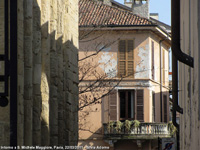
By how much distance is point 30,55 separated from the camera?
1124cm

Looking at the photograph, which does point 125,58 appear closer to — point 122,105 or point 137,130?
point 122,105

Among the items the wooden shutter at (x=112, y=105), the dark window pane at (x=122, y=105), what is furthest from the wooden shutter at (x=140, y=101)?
the wooden shutter at (x=112, y=105)

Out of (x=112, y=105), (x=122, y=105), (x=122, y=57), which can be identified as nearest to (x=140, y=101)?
(x=122, y=105)

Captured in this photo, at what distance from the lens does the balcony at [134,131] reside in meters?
32.9

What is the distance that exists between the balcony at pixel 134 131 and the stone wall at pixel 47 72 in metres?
16.9

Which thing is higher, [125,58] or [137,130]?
[125,58]

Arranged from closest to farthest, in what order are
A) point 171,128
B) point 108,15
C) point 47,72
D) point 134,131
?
point 47,72, point 108,15, point 134,131, point 171,128

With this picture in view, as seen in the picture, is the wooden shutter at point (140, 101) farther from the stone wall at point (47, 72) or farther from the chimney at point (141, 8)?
the stone wall at point (47, 72)

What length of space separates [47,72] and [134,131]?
68.3 ft

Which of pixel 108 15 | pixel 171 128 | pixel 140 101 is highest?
pixel 108 15

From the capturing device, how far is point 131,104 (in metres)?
33.1

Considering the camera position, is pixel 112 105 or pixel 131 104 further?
pixel 131 104

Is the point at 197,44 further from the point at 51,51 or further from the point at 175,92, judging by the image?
the point at 51,51

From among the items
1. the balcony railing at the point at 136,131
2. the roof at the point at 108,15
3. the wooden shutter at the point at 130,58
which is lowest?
the balcony railing at the point at 136,131
